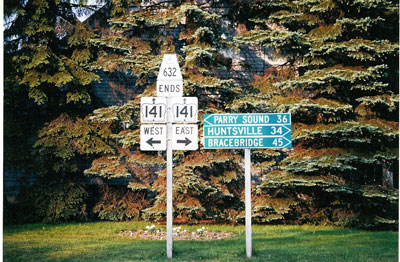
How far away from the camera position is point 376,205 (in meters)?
11.7

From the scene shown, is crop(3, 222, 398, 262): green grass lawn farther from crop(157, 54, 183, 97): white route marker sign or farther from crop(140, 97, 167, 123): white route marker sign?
crop(157, 54, 183, 97): white route marker sign

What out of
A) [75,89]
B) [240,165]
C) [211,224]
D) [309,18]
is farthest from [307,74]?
[75,89]

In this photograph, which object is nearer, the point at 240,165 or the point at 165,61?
the point at 165,61

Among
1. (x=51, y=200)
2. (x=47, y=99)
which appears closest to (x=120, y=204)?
(x=51, y=200)

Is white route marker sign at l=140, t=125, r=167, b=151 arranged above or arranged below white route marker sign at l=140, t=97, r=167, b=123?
below

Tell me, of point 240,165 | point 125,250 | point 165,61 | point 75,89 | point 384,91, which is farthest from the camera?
point 240,165

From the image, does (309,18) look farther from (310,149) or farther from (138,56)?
(138,56)

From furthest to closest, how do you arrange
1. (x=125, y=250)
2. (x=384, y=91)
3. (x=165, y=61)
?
(x=384, y=91) → (x=125, y=250) → (x=165, y=61)

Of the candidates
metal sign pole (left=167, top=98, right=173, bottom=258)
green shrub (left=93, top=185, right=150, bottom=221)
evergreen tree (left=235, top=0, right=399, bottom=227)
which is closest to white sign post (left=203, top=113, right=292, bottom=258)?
metal sign pole (left=167, top=98, right=173, bottom=258)

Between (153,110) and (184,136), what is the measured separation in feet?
2.07

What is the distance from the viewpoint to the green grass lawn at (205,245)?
25.8 ft

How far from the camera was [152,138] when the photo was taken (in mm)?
7746

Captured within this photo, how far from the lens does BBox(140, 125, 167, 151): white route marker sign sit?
7723 mm

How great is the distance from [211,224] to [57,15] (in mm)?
6599
